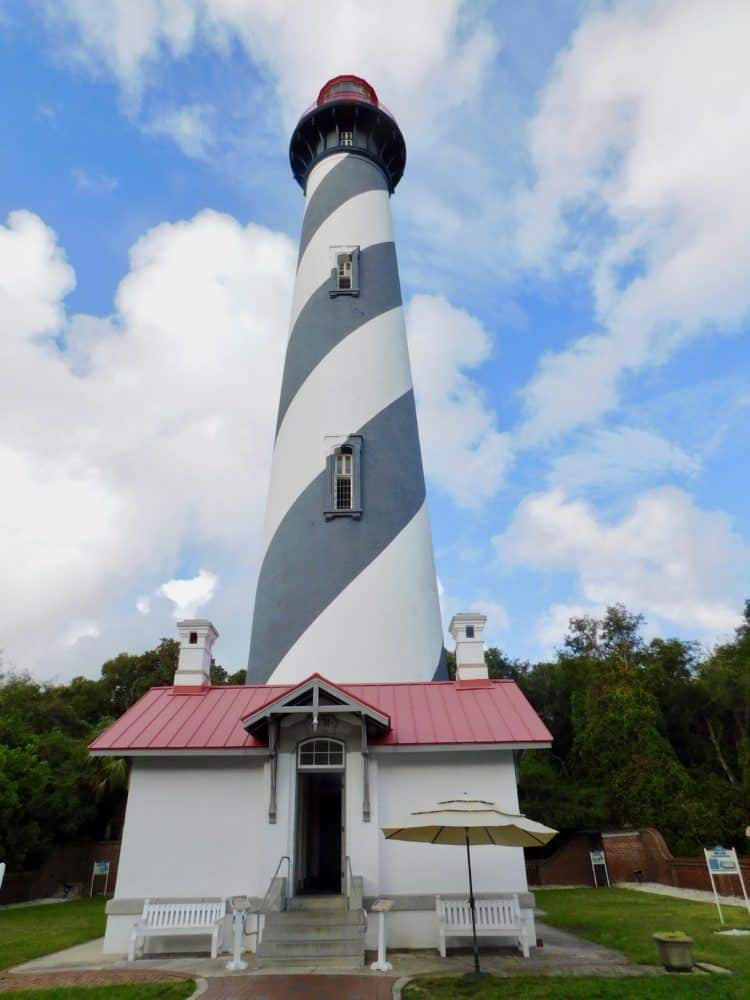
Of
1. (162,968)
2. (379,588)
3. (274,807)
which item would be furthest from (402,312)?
(162,968)

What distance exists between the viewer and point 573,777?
25.8m

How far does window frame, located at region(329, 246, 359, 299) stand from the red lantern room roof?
472 cm

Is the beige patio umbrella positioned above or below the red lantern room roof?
below

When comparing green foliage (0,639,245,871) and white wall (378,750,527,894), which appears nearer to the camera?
white wall (378,750,527,894)

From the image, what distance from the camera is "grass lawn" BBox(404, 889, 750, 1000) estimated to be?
22.0 ft

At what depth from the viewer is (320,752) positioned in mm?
10375

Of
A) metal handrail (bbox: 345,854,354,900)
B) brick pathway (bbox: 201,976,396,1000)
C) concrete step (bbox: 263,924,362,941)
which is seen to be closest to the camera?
brick pathway (bbox: 201,976,396,1000)

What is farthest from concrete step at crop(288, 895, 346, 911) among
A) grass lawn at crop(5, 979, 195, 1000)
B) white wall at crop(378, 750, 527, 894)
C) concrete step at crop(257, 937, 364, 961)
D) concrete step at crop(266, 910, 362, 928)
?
grass lawn at crop(5, 979, 195, 1000)

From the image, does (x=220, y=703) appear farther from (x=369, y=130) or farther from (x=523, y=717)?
(x=369, y=130)

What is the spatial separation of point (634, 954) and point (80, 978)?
257 inches

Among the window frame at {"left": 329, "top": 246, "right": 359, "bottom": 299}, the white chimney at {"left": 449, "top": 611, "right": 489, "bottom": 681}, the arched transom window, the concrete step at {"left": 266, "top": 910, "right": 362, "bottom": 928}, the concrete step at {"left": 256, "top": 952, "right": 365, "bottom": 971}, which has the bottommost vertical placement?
the concrete step at {"left": 256, "top": 952, "right": 365, "bottom": 971}

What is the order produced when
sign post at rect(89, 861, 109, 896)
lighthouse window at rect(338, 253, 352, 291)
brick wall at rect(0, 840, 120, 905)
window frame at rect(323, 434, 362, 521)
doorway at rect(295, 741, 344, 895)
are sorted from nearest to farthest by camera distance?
1. doorway at rect(295, 741, 344, 895)
2. window frame at rect(323, 434, 362, 521)
3. lighthouse window at rect(338, 253, 352, 291)
4. brick wall at rect(0, 840, 120, 905)
5. sign post at rect(89, 861, 109, 896)

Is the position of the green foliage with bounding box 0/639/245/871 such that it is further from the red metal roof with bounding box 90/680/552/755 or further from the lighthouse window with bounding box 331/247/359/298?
the lighthouse window with bounding box 331/247/359/298

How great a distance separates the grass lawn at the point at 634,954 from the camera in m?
6.69
